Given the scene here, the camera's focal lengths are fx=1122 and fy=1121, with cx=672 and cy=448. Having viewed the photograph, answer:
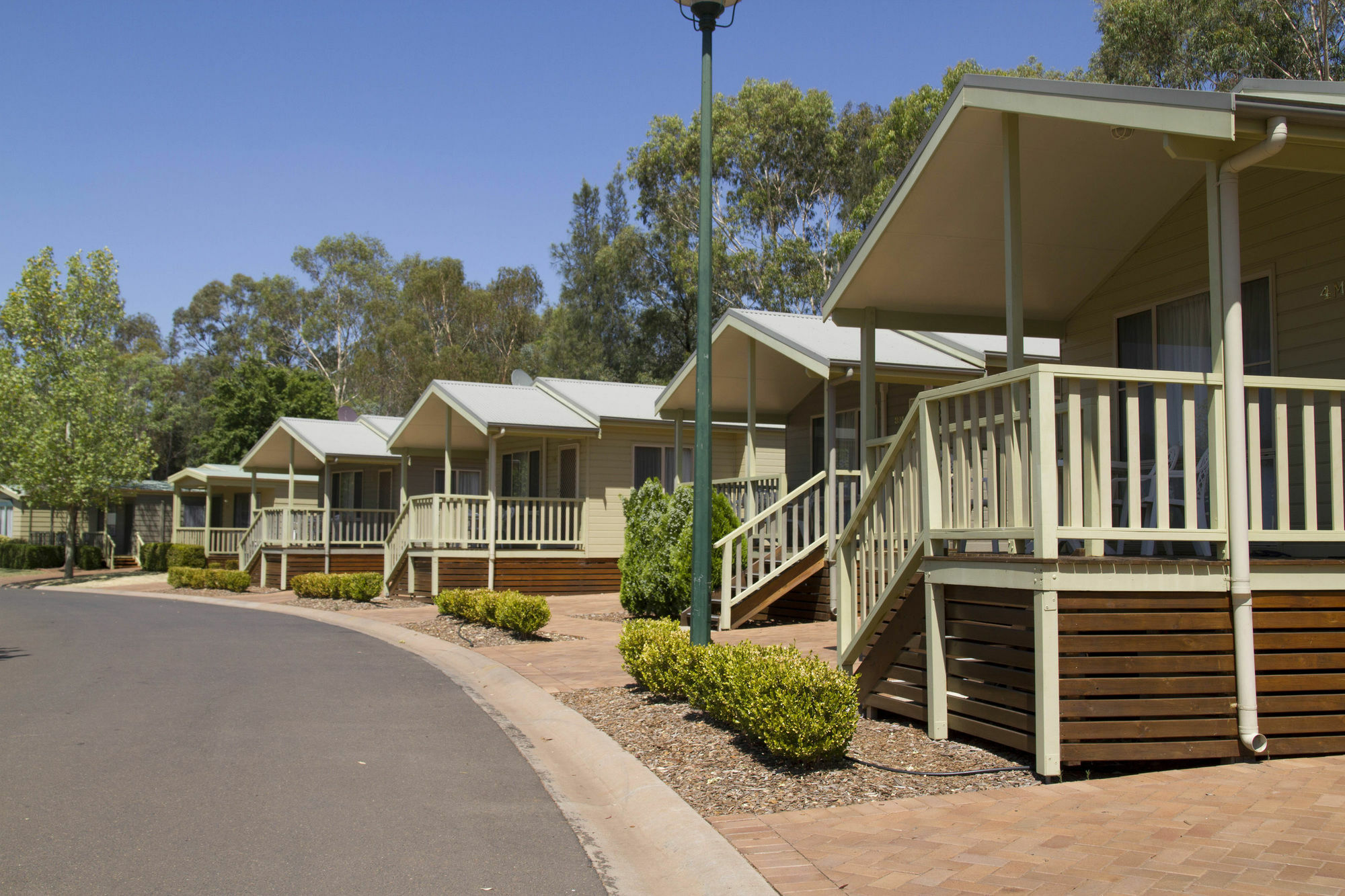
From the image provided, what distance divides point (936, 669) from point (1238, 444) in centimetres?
235

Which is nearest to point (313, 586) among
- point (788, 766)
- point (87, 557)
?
point (788, 766)

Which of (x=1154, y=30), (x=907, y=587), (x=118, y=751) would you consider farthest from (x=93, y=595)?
(x=1154, y=30)

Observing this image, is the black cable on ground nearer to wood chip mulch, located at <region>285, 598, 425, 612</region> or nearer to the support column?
the support column

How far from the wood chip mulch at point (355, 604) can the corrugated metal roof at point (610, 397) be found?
17.9ft

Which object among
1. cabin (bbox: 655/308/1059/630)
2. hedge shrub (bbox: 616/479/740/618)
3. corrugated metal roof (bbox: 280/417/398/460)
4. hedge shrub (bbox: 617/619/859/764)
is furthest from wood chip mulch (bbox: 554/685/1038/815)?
corrugated metal roof (bbox: 280/417/398/460)

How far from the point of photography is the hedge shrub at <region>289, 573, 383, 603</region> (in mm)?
23422

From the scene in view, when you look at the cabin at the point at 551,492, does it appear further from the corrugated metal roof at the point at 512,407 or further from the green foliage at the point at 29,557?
the green foliage at the point at 29,557

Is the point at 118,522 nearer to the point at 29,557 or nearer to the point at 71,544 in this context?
the point at 29,557

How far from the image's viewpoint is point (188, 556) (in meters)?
38.5

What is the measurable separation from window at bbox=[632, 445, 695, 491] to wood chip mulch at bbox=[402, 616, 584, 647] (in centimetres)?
730

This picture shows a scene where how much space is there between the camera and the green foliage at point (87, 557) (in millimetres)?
43062

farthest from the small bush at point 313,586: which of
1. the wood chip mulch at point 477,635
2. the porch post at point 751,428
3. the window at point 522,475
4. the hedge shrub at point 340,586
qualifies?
the porch post at point 751,428

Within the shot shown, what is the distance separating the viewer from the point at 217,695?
10.8 meters

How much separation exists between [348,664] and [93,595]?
19.6 meters
